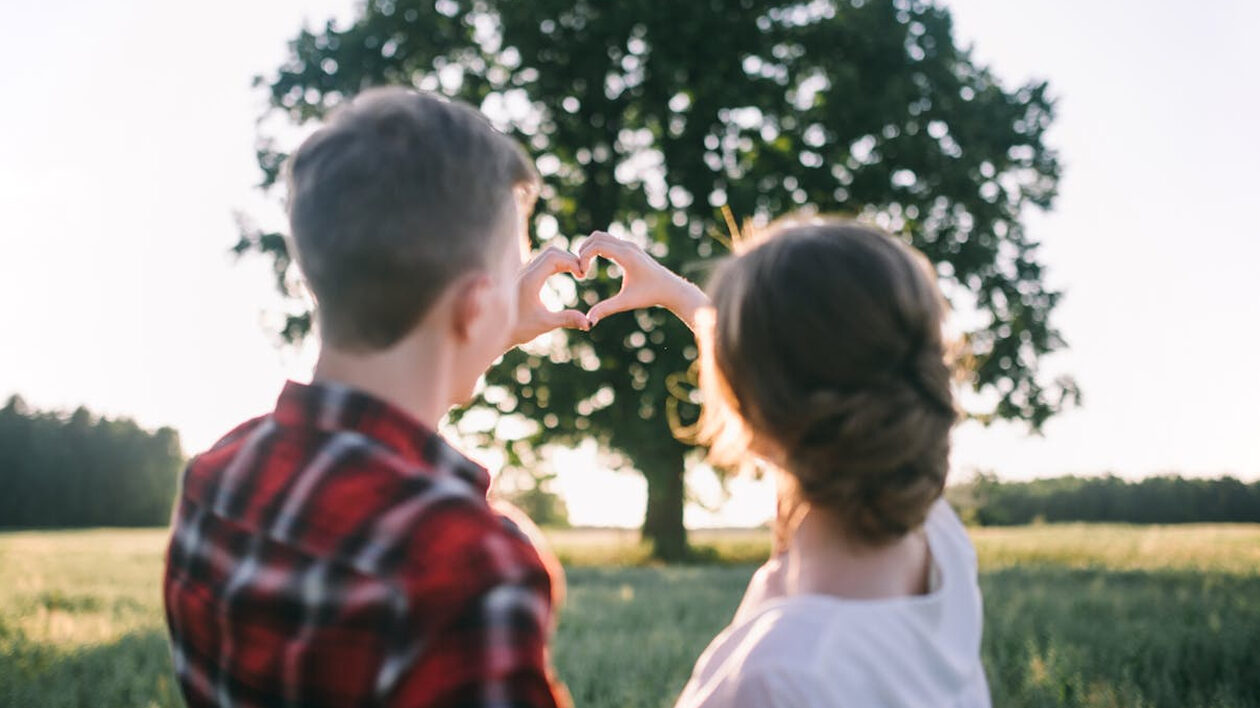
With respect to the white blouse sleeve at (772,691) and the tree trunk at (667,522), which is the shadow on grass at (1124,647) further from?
the tree trunk at (667,522)

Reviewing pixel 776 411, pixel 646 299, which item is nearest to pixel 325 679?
pixel 776 411

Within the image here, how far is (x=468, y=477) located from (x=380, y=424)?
0.49 feet

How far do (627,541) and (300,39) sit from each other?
13.0m

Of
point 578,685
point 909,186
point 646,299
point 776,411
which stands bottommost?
point 578,685

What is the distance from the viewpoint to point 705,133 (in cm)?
1825

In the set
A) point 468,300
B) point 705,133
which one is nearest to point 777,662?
point 468,300

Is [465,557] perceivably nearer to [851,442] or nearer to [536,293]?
[851,442]

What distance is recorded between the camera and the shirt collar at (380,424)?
149 cm

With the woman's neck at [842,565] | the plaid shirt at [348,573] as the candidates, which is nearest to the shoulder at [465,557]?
the plaid shirt at [348,573]

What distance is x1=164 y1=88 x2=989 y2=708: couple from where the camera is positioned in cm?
129

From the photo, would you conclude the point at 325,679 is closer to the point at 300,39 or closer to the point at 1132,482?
the point at 300,39

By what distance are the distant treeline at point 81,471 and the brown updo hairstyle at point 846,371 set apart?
57599 millimetres

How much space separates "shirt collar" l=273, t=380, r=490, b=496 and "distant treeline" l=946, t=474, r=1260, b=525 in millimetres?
29359

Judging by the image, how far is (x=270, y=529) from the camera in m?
1.42
